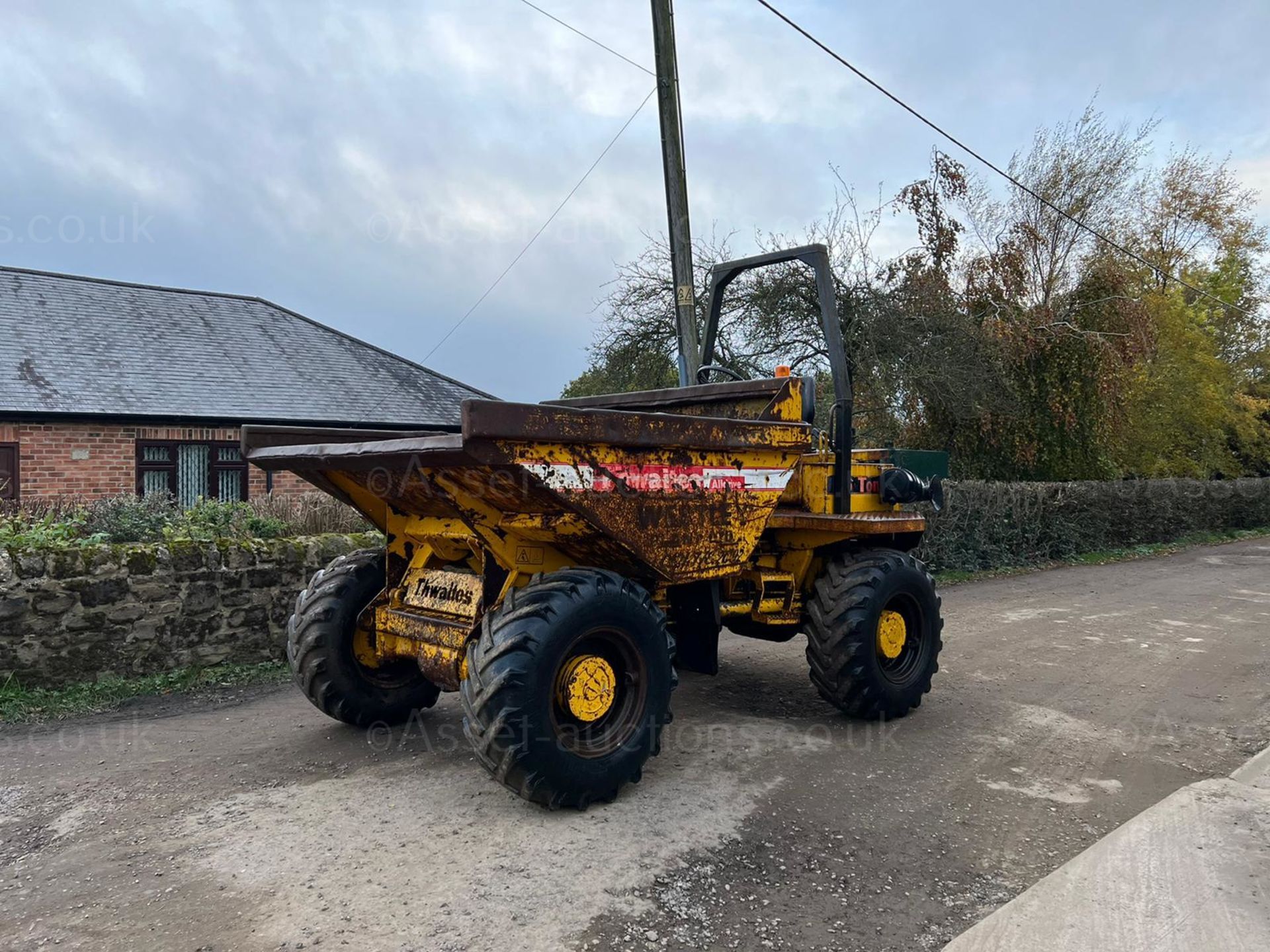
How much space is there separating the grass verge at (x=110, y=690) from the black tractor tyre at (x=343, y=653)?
5.48 feet

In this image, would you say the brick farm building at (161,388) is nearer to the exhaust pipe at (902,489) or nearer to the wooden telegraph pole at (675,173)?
the wooden telegraph pole at (675,173)

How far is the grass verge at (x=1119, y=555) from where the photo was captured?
12.0 meters

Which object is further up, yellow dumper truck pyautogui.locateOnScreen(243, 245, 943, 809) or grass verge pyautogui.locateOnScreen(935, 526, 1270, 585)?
yellow dumper truck pyautogui.locateOnScreen(243, 245, 943, 809)

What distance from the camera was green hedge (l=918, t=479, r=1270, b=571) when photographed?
12.3 metres

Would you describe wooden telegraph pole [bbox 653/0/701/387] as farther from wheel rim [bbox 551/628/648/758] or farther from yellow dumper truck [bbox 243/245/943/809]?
wheel rim [bbox 551/628/648/758]

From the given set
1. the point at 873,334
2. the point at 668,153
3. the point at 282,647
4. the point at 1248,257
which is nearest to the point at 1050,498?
the point at 873,334

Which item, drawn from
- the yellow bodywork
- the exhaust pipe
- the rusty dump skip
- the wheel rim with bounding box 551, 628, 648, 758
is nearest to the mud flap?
the yellow bodywork

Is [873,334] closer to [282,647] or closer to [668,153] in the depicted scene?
[668,153]

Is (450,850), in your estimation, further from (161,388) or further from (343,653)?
(161,388)

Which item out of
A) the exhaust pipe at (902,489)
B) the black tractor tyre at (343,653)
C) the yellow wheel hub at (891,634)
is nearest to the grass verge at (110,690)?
the black tractor tyre at (343,653)

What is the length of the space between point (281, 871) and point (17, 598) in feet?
11.1

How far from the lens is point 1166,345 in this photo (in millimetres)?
20531

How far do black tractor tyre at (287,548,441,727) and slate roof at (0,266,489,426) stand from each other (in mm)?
11263

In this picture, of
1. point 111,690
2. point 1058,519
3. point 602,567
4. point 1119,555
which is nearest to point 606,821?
point 602,567
